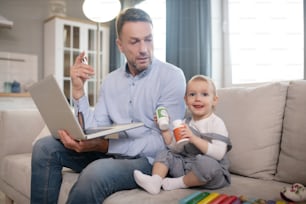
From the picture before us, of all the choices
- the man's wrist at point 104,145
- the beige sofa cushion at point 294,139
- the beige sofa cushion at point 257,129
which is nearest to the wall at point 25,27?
the man's wrist at point 104,145

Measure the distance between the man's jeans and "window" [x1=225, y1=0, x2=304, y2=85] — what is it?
153cm

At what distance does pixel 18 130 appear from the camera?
6.73 ft

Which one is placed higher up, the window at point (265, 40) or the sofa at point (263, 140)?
the window at point (265, 40)

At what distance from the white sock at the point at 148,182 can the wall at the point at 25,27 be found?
3.14 meters

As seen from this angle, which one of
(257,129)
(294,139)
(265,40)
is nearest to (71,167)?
(257,129)

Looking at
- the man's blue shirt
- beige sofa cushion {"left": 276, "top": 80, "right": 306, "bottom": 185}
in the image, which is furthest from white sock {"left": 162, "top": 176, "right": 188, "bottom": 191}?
beige sofa cushion {"left": 276, "top": 80, "right": 306, "bottom": 185}

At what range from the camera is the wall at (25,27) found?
11.9 ft

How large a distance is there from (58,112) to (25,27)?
310 centimetres

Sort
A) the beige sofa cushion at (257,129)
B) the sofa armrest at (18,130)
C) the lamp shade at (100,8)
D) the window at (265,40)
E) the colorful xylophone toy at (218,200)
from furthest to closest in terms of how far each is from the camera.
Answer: the lamp shade at (100,8) < the window at (265,40) < the sofa armrest at (18,130) < the beige sofa cushion at (257,129) < the colorful xylophone toy at (218,200)

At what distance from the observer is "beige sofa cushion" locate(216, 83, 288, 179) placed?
1.28m

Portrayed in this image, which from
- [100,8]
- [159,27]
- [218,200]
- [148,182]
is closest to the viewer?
[218,200]

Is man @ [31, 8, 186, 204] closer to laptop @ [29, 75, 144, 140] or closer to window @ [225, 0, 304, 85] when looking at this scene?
laptop @ [29, 75, 144, 140]

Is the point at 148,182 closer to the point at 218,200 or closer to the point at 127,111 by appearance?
the point at 218,200

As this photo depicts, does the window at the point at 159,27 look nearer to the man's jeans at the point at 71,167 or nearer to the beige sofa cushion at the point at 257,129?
the beige sofa cushion at the point at 257,129
